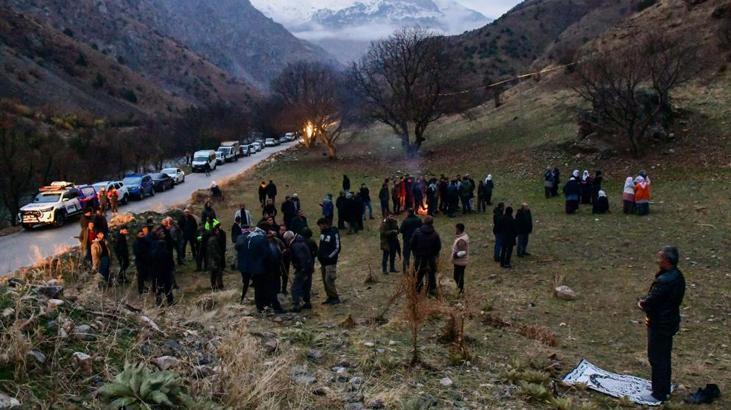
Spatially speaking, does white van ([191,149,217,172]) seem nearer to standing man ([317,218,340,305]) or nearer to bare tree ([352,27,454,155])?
bare tree ([352,27,454,155])

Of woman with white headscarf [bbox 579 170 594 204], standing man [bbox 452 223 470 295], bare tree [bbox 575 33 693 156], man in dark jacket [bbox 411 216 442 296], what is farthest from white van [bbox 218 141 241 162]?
man in dark jacket [bbox 411 216 442 296]

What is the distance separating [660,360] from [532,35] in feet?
315

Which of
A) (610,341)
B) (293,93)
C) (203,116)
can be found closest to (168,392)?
(610,341)

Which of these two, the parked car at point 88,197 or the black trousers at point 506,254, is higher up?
the parked car at point 88,197

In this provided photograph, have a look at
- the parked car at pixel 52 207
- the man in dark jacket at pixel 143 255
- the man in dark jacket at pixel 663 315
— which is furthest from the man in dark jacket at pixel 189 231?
the man in dark jacket at pixel 663 315

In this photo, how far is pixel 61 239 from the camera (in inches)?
857

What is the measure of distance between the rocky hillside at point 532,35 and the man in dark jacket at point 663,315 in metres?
58.7

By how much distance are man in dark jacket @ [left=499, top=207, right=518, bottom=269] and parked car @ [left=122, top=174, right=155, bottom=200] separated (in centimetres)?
2475

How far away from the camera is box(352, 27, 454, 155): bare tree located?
40.8 m

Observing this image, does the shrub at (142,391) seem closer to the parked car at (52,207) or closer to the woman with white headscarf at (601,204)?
the woman with white headscarf at (601,204)

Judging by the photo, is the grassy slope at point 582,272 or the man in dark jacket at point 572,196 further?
the man in dark jacket at point 572,196

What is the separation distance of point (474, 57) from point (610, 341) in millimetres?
82798

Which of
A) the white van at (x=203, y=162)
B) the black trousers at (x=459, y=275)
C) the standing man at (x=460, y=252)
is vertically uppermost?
the white van at (x=203, y=162)

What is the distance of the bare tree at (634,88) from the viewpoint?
90.4 feet
